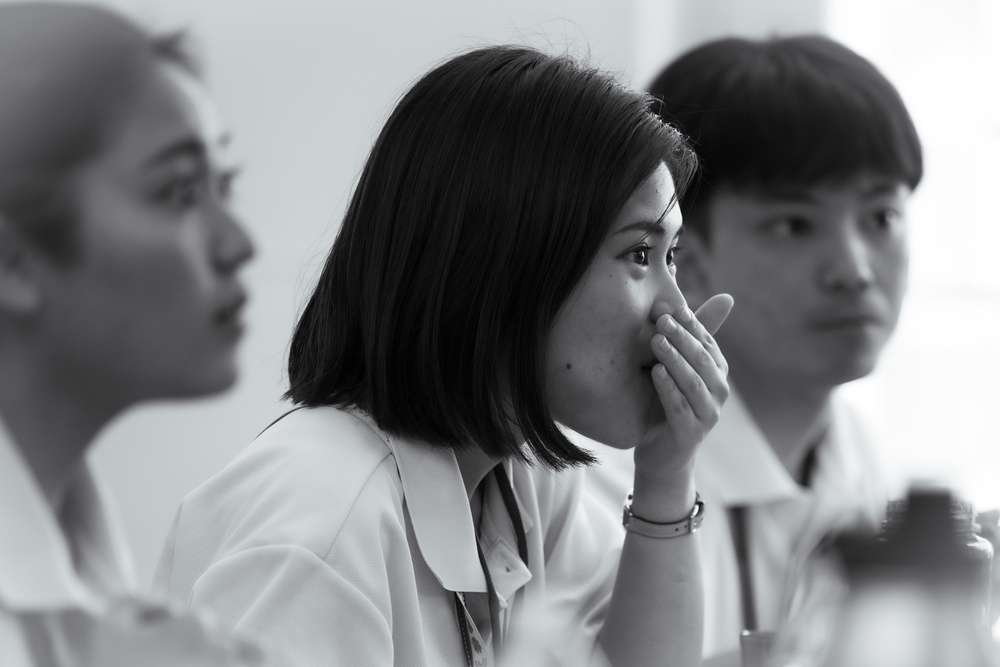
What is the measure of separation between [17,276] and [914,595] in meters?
0.41

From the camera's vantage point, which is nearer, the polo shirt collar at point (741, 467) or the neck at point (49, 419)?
the neck at point (49, 419)

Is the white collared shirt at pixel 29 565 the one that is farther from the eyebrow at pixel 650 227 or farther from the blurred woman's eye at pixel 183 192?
the eyebrow at pixel 650 227

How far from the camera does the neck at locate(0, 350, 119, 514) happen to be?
0.43 m

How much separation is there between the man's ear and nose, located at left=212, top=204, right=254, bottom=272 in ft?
0.24

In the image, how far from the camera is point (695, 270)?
148 cm

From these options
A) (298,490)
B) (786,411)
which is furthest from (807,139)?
(298,490)

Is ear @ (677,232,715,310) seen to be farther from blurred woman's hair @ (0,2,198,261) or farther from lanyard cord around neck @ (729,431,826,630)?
blurred woman's hair @ (0,2,198,261)

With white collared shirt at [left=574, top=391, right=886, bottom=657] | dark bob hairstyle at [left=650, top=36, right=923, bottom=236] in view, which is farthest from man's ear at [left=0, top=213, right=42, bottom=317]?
dark bob hairstyle at [left=650, top=36, right=923, bottom=236]

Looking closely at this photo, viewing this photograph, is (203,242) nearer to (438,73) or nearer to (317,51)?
Result: (438,73)

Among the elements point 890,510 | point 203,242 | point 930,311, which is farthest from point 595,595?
point 930,311

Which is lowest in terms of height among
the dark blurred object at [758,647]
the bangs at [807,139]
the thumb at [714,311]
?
the dark blurred object at [758,647]

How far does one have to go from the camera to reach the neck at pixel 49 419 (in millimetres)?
429

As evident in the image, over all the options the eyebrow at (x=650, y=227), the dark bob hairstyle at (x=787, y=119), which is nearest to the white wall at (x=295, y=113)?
the dark bob hairstyle at (x=787, y=119)

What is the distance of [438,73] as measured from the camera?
985 mm
